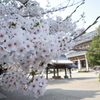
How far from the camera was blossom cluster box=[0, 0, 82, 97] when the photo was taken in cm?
138

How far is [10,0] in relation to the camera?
15.3 ft

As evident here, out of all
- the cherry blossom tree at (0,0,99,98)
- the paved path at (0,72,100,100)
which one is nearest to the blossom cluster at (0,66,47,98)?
the cherry blossom tree at (0,0,99,98)

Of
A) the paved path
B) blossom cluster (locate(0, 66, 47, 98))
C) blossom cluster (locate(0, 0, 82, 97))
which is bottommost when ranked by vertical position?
the paved path

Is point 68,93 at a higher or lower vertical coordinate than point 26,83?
lower

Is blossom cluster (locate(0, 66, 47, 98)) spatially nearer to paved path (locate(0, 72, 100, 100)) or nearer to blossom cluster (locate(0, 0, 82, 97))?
blossom cluster (locate(0, 0, 82, 97))

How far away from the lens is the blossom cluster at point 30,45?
1.38m

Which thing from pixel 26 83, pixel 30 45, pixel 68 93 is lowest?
pixel 68 93

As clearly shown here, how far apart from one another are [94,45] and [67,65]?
6.66m

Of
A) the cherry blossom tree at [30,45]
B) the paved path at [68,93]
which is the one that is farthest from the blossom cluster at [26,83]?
the paved path at [68,93]

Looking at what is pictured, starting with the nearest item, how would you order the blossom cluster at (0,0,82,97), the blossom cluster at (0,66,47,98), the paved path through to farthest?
the blossom cluster at (0,0,82,97)
the blossom cluster at (0,66,47,98)
the paved path

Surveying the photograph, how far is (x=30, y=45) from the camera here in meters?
1.48

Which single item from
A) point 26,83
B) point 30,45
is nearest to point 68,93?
point 26,83

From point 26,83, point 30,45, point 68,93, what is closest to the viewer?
point 30,45

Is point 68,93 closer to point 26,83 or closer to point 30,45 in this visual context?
point 26,83
